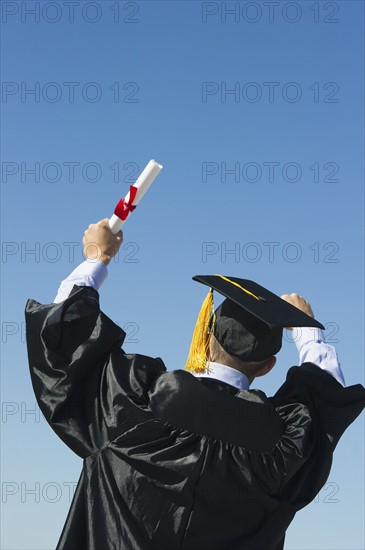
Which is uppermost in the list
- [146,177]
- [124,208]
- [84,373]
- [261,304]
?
[146,177]

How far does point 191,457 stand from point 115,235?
1.39m

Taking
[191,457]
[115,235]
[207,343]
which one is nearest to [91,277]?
[115,235]

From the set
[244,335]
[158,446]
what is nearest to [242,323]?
[244,335]

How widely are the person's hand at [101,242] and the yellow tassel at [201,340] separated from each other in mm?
612

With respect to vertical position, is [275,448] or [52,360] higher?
[52,360]

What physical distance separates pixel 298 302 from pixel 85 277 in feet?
4.66

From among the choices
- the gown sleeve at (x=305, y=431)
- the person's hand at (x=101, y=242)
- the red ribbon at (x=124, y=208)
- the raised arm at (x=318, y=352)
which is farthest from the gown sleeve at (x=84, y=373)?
the raised arm at (x=318, y=352)

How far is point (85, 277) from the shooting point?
5.85m

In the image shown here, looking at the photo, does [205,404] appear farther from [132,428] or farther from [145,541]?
[145,541]

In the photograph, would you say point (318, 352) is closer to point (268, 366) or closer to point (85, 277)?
point (268, 366)

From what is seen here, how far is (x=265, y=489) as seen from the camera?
18.4ft

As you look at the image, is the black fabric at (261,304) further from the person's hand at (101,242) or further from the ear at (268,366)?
the person's hand at (101,242)

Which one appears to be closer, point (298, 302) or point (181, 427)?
point (181, 427)

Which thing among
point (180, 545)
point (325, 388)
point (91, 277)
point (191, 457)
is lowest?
point (180, 545)
